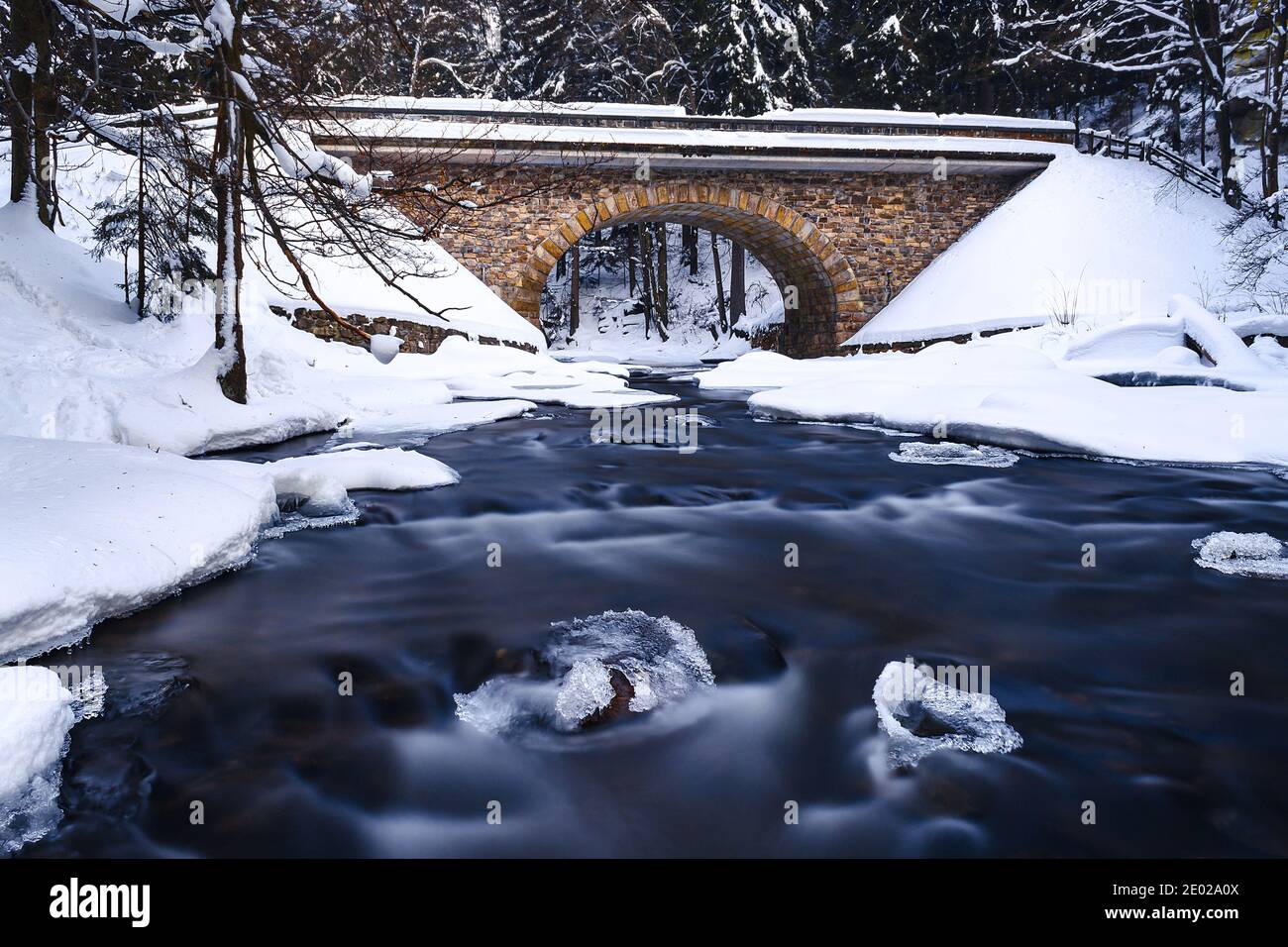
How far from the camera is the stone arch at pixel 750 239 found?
16562 millimetres

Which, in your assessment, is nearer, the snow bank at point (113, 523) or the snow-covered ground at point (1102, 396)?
the snow bank at point (113, 523)

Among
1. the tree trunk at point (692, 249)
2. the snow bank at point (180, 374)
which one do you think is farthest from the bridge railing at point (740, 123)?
the tree trunk at point (692, 249)

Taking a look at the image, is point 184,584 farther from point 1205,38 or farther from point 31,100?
point 1205,38

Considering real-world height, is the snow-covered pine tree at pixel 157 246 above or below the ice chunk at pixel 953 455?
above

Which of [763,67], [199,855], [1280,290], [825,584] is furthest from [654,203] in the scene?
[199,855]

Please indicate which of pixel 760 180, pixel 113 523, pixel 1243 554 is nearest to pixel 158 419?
pixel 113 523

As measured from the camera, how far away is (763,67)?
21625 mm

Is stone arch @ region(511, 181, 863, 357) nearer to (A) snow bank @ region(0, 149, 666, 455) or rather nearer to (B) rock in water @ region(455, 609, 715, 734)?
(A) snow bank @ region(0, 149, 666, 455)

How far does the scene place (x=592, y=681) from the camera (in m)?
2.26

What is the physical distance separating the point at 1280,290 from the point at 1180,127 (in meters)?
12.0

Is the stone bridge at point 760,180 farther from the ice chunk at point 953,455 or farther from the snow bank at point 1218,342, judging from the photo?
the ice chunk at point 953,455

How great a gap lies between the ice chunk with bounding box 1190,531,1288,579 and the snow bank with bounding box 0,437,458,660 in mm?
4256

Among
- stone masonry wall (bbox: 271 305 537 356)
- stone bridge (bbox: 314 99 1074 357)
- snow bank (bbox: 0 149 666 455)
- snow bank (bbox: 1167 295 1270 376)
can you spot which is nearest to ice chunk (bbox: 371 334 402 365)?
snow bank (bbox: 0 149 666 455)

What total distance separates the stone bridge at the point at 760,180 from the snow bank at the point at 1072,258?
76 cm
